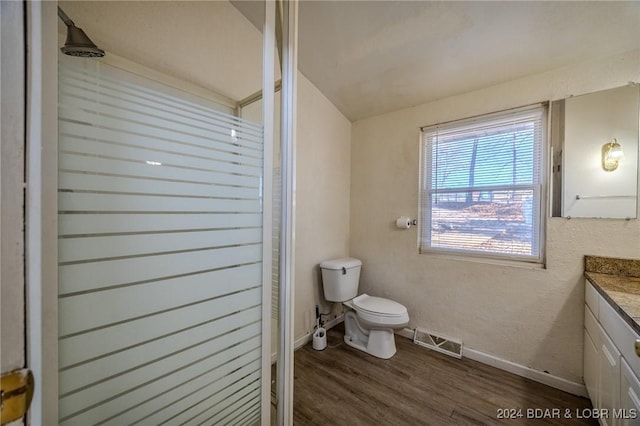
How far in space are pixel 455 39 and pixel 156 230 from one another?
196 cm

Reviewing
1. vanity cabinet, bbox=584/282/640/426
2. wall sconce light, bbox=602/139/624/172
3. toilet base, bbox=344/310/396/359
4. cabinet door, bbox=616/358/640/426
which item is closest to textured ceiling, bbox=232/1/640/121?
wall sconce light, bbox=602/139/624/172

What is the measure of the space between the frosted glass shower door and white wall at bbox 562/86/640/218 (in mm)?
2109

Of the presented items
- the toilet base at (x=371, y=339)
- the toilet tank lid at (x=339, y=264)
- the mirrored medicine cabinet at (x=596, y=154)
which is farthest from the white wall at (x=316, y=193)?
the mirrored medicine cabinet at (x=596, y=154)

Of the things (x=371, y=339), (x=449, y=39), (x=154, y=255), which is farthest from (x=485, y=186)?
(x=154, y=255)

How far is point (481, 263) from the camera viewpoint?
6.19 feet

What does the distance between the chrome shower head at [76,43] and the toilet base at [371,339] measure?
7.31ft

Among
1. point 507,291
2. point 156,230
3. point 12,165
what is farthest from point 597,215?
point 12,165

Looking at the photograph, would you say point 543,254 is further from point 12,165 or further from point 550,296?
point 12,165

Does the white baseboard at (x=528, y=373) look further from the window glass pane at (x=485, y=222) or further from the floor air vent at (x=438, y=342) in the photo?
the window glass pane at (x=485, y=222)

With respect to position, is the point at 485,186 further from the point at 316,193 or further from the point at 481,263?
the point at 316,193

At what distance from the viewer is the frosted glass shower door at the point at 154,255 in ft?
1.71

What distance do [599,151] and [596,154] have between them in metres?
0.02

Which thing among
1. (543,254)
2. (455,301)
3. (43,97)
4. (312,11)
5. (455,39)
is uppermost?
(312,11)

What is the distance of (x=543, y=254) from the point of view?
1.70m
